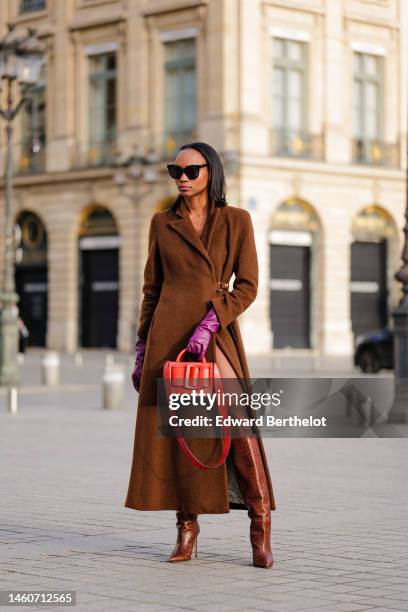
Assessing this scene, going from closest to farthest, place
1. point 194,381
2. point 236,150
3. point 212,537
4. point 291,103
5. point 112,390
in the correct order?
point 194,381 < point 212,537 < point 112,390 < point 236,150 < point 291,103

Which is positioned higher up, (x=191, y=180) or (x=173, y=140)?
(x=173, y=140)

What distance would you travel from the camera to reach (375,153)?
5016cm

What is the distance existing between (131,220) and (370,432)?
3135cm

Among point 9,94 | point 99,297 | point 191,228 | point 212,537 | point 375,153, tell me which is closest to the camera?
point 191,228

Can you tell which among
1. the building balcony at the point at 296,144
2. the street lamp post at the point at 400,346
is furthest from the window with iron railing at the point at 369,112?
the street lamp post at the point at 400,346

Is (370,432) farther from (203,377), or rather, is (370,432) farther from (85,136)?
(85,136)

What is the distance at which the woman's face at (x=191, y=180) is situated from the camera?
8266 mm

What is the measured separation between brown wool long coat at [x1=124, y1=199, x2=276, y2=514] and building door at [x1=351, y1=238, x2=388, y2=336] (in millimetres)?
41087

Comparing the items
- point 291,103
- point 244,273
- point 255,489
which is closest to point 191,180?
point 244,273

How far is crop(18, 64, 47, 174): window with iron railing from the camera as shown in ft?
172

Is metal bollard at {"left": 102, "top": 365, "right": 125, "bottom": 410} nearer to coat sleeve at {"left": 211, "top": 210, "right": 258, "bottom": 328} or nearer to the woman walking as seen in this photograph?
the woman walking

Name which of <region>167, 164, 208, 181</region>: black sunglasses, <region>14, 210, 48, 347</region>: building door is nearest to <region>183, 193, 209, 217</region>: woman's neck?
<region>167, 164, 208, 181</region>: black sunglasses

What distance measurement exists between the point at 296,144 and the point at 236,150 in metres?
2.87

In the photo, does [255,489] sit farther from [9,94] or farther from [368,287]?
[368,287]
